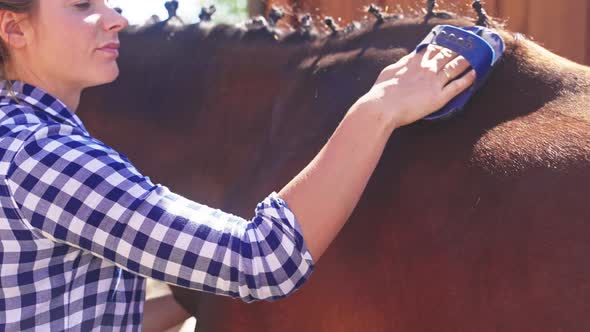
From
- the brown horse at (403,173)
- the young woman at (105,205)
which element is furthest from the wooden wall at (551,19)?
the young woman at (105,205)

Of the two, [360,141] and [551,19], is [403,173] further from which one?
[551,19]

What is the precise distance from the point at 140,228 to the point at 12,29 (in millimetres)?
435

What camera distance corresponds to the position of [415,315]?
117cm

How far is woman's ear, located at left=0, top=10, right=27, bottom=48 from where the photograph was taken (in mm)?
1062

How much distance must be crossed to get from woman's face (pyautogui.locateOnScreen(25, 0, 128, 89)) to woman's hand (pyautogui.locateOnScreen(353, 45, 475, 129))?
45 cm

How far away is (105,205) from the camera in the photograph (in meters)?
0.92

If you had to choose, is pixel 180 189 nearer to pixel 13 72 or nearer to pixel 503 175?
pixel 13 72

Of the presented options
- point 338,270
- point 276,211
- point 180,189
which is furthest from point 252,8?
point 276,211

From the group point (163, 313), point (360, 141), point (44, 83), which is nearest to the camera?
point (360, 141)

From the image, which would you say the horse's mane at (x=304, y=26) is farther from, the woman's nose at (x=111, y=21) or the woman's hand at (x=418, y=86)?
the woman's nose at (x=111, y=21)

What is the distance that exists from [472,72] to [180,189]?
0.84 metres

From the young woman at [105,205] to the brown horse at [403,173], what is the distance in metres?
0.17

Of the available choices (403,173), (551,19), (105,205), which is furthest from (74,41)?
(551,19)

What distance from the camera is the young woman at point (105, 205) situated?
93 centimetres
